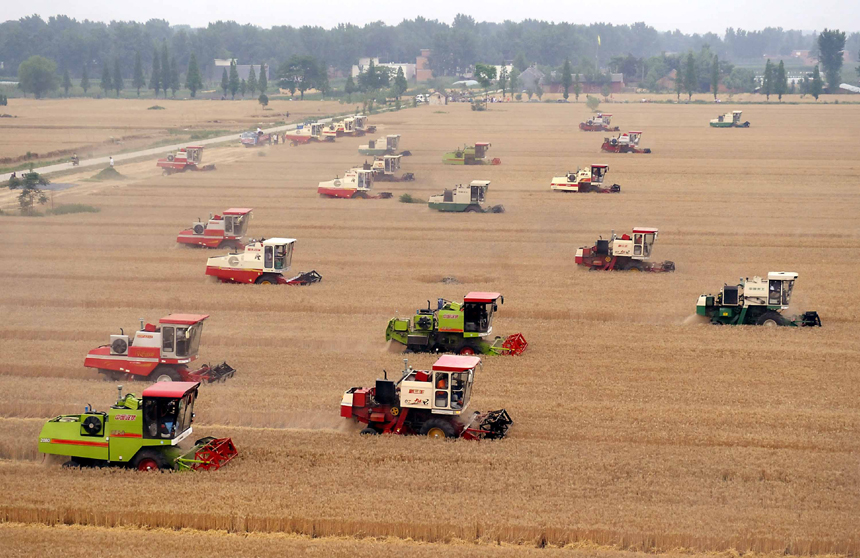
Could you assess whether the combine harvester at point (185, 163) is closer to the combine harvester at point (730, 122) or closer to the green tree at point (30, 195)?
the green tree at point (30, 195)

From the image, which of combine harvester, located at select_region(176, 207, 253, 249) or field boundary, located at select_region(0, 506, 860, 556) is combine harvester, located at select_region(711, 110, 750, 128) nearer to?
combine harvester, located at select_region(176, 207, 253, 249)

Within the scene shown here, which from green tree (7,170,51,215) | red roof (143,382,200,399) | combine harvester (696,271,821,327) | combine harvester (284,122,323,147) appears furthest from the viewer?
combine harvester (284,122,323,147)

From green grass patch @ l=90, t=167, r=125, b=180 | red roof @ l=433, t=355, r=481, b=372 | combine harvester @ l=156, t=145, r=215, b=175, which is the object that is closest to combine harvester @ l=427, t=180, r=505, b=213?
combine harvester @ l=156, t=145, r=215, b=175

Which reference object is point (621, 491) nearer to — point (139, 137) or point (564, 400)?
point (564, 400)

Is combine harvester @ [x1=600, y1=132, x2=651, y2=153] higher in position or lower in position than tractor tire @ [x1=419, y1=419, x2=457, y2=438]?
higher

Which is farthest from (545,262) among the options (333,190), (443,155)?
(443,155)

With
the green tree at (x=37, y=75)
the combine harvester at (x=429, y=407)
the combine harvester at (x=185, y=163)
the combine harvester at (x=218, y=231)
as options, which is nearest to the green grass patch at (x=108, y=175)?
the combine harvester at (x=185, y=163)

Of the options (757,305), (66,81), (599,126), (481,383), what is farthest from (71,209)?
(66,81)
